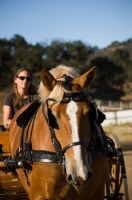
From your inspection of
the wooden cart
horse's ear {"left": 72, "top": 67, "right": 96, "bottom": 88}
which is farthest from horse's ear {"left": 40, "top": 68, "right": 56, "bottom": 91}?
the wooden cart

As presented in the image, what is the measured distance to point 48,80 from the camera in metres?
2.97

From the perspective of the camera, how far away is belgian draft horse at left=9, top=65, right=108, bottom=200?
2.71 m

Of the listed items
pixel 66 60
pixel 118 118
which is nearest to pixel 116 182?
pixel 118 118

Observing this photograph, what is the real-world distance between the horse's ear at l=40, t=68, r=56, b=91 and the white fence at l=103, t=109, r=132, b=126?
1451 centimetres

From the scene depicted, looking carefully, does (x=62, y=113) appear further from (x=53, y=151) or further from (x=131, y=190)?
(x=131, y=190)

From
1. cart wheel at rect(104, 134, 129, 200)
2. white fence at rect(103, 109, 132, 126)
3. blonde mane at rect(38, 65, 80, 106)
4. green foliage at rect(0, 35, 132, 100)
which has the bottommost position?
cart wheel at rect(104, 134, 129, 200)

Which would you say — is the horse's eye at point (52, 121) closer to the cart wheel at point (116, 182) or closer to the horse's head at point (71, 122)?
the horse's head at point (71, 122)

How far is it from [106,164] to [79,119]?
86cm

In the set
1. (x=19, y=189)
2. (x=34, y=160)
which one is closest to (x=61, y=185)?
(x=34, y=160)

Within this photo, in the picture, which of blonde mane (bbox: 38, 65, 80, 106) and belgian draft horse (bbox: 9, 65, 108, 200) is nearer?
belgian draft horse (bbox: 9, 65, 108, 200)

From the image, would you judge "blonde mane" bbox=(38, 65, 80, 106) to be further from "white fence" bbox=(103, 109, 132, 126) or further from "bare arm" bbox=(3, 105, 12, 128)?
"white fence" bbox=(103, 109, 132, 126)

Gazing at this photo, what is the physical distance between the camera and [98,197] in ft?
11.0

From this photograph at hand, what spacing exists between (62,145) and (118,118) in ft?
50.3

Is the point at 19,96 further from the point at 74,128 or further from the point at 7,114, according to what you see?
the point at 74,128
